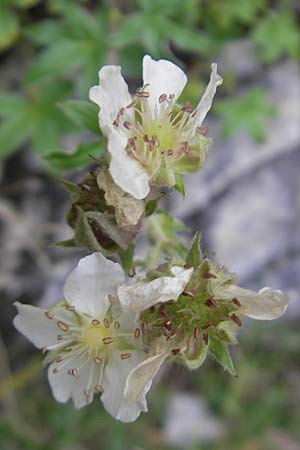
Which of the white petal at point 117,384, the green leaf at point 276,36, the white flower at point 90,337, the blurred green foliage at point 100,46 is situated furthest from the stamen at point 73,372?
the green leaf at point 276,36

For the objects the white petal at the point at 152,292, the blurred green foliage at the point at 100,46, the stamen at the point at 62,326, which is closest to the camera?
the white petal at the point at 152,292

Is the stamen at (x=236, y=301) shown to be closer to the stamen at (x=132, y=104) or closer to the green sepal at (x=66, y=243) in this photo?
the green sepal at (x=66, y=243)

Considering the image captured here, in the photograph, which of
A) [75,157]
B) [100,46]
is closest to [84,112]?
[75,157]

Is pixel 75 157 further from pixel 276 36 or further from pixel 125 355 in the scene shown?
pixel 276 36

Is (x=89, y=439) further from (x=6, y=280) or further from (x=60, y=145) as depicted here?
(x=60, y=145)

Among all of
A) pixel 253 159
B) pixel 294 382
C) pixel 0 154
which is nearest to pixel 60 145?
pixel 0 154

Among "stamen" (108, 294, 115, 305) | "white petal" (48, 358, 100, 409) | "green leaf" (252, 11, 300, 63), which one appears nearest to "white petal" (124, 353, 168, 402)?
"stamen" (108, 294, 115, 305)
